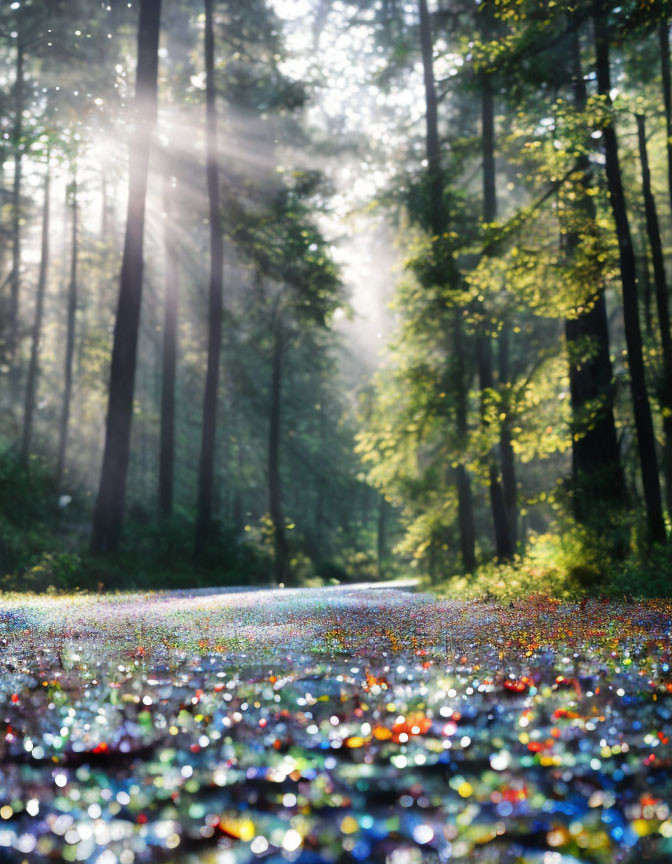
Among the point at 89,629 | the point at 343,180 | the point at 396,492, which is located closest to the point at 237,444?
the point at 343,180

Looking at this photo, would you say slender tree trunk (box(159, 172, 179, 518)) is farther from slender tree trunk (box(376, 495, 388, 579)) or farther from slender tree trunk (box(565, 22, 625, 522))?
slender tree trunk (box(376, 495, 388, 579))

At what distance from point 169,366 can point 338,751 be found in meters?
25.4

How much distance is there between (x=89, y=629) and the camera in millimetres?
7293

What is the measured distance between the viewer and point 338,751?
3219 mm

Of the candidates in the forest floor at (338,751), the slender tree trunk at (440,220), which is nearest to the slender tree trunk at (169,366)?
the slender tree trunk at (440,220)

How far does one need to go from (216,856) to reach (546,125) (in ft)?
43.9

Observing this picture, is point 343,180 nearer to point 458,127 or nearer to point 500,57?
point 458,127

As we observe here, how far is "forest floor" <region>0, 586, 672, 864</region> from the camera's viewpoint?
2312mm

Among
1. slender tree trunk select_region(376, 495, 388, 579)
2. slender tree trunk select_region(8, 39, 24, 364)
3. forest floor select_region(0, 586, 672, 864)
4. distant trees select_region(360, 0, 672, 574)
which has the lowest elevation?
forest floor select_region(0, 586, 672, 864)

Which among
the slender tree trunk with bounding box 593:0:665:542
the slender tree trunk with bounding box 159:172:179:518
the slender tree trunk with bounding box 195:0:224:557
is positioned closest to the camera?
the slender tree trunk with bounding box 593:0:665:542

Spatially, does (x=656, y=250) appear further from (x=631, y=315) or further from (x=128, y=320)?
(x=128, y=320)

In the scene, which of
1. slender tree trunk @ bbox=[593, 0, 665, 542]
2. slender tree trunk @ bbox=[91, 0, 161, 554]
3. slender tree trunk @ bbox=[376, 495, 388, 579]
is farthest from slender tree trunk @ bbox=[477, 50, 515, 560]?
slender tree trunk @ bbox=[376, 495, 388, 579]

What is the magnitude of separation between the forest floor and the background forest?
699 centimetres

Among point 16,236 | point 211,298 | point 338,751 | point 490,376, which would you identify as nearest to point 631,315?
point 490,376
